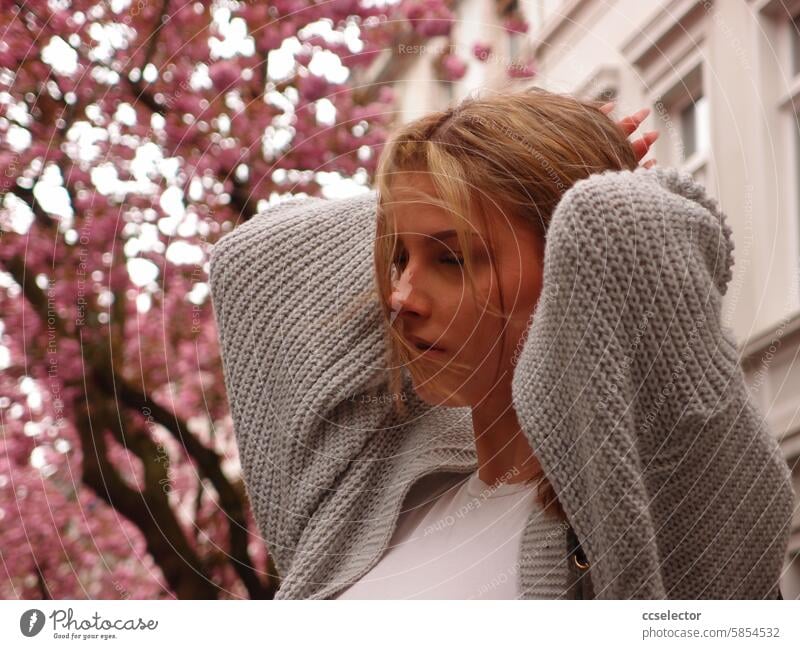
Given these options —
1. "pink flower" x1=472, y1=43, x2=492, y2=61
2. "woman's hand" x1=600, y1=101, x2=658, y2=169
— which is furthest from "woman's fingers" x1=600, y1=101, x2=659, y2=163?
"pink flower" x1=472, y1=43, x2=492, y2=61

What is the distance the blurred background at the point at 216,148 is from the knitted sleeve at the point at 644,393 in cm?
48

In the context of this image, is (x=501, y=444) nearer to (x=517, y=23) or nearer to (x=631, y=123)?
(x=631, y=123)

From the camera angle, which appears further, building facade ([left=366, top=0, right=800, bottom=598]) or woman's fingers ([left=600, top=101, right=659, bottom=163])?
building facade ([left=366, top=0, right=800, bottom=598])

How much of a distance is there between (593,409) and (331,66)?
1.00 meters

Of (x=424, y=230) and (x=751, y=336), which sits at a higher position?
(x=424, y=230)

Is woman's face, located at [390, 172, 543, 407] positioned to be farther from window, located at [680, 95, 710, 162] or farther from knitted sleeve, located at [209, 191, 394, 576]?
window, located at [680, 95, 710, 162]

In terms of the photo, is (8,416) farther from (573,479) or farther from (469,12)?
(573,479)

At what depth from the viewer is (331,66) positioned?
4.94 feet

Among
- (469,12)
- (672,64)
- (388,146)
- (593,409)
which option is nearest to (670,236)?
(593,409)

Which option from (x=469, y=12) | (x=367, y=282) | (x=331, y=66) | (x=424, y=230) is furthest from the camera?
(x=469, y=12)

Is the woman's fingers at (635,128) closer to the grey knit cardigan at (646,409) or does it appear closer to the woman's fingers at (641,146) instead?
the woman's fingers at (641,146)
